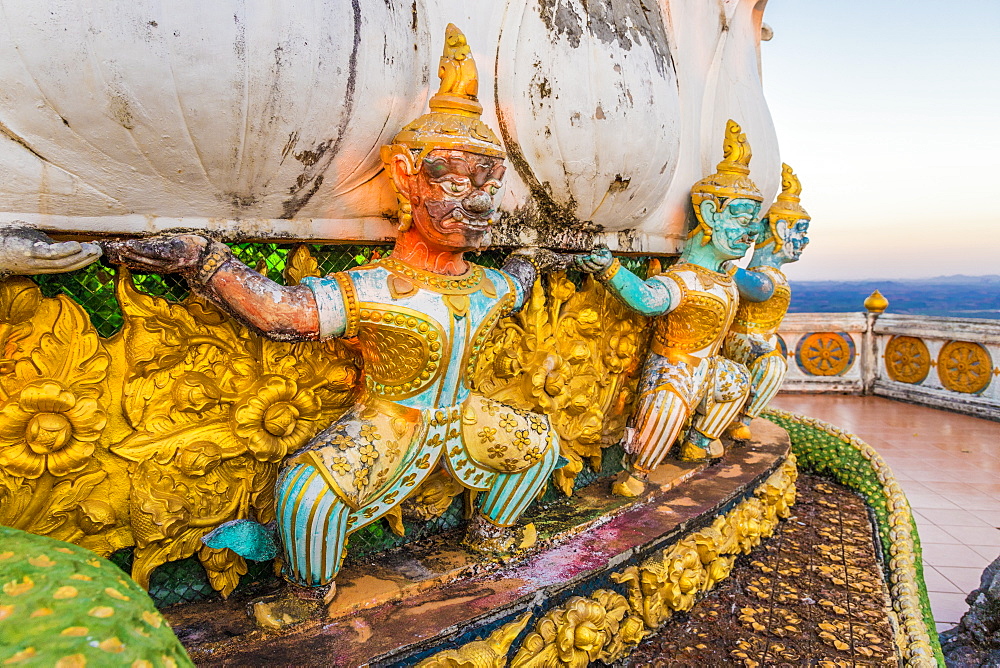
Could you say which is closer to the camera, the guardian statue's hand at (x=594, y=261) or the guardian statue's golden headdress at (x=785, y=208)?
the guardian statue's hand at (x=594, y=261)

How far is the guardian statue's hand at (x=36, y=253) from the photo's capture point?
1.38 meters

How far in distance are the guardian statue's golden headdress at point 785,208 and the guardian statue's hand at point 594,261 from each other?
151 cm

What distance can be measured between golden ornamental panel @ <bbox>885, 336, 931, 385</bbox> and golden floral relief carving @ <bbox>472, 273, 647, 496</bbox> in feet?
21.4

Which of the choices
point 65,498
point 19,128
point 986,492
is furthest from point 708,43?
point 986,492

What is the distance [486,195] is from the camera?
183cm

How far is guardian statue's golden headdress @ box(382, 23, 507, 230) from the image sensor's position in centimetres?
176

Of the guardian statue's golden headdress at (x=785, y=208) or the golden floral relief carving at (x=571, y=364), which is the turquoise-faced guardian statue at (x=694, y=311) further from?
the guardian statue's golden headdress at (x=785, y=208)

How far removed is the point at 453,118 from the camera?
5.91 feet

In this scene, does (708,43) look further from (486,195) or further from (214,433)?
(214,433)

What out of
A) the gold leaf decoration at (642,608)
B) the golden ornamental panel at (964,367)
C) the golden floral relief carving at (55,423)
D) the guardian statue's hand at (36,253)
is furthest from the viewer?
the golden ornamental panel at (964,367)

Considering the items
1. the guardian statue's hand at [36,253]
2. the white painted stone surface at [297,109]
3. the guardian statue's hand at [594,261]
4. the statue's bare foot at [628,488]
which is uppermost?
the white painted stone surface at [297,109]

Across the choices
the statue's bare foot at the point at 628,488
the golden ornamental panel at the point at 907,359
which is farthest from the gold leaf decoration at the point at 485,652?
the golden ornamental panel at the point at 907,359

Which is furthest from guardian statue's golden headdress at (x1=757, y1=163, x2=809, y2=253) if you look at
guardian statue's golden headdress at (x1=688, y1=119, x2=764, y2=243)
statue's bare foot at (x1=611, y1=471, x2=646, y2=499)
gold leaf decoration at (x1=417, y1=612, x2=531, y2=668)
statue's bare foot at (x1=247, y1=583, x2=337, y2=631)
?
statue's bare foot at (x1=247, y1=583, x2=337, y2=631)

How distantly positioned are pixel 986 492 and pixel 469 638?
5211mm
